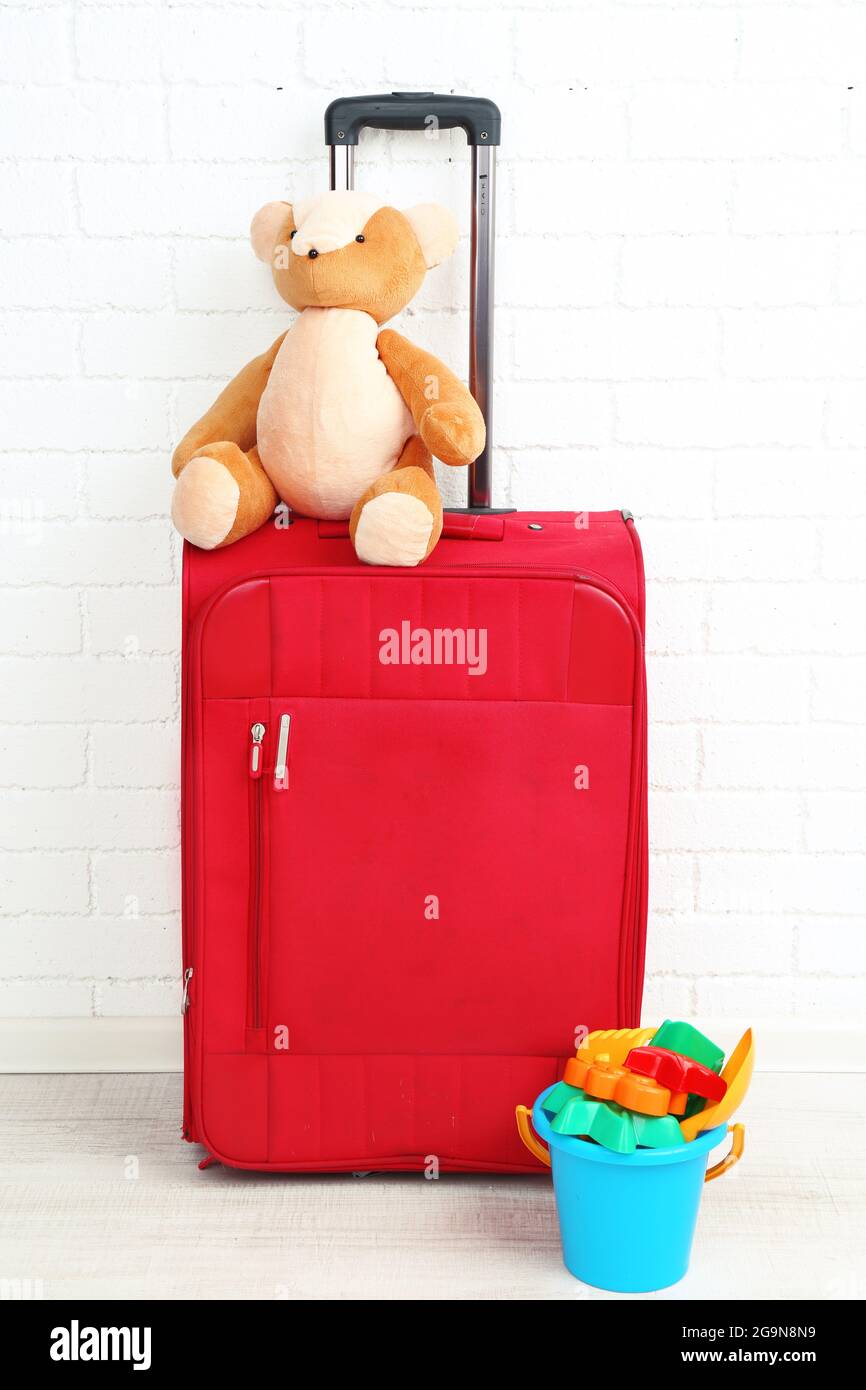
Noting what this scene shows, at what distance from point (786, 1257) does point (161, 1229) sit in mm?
564

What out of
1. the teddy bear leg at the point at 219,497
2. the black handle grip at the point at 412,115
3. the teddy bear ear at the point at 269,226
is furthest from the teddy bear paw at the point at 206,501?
the black handle grip at the point at 412,115

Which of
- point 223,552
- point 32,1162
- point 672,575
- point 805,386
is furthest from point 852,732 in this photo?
point 32,1162

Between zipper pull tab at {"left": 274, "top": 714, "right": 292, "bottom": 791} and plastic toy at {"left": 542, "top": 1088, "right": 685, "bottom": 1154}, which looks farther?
zipper pull tab at {"left": 274, "top": 714, "right": 292, "bottom": 791}

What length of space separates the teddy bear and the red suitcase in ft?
0.13

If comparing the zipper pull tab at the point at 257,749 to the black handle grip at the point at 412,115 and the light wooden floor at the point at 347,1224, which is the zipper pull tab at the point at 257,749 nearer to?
the light wooden floor at the point at 347,1224

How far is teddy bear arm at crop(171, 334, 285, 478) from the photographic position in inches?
50.5

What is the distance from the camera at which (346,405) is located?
122cm

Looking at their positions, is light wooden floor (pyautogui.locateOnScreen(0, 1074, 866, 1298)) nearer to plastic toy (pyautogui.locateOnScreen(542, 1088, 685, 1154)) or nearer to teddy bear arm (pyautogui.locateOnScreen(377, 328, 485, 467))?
plastic toy (pyautogui.locateOnScreen(542, 1088, 685, 1154))

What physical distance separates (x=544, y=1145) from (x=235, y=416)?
76 centimetres

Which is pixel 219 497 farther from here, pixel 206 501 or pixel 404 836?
pixel 404 836

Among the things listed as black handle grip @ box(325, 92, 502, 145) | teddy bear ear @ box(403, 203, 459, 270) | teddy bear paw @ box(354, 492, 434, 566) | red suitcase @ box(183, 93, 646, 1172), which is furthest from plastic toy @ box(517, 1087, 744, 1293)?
black handle grip @ box(325, 92, 502, 145)

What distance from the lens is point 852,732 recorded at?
1492 millimetres

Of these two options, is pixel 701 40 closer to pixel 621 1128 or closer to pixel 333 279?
pixel 333 279

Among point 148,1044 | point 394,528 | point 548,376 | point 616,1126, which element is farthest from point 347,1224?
point 548,376
